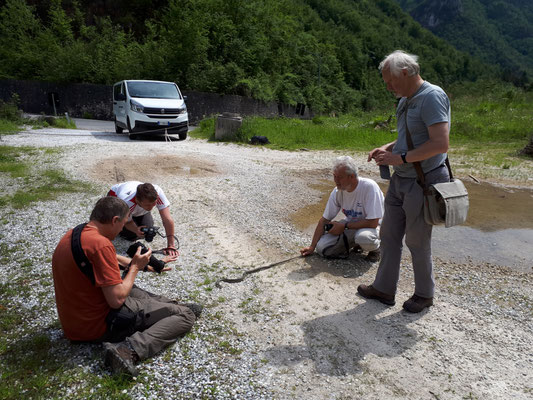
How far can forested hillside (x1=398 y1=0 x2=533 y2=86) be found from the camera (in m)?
116

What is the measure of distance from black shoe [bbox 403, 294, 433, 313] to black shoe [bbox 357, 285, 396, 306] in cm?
15

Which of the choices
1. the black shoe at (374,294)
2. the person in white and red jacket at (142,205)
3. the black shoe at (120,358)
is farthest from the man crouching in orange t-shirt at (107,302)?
the black shoe at (374,294)

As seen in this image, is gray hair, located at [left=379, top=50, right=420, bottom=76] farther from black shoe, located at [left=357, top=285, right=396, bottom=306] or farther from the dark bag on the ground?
the dark bag on the ground

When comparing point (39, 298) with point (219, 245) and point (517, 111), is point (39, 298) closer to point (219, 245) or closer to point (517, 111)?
point (219, 245)

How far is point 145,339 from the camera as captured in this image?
3119mm

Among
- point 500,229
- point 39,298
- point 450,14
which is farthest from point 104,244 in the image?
point 450,14

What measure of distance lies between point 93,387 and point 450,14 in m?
147

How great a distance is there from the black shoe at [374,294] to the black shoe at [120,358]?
231cm

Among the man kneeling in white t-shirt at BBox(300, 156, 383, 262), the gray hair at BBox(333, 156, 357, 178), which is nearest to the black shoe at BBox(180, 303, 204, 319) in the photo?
the man kneeling in white t-shirt at BBox(300, 156, 383, 262)

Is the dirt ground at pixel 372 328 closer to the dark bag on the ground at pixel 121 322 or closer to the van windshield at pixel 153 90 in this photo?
the dark bag on the ground at pixel 121 322

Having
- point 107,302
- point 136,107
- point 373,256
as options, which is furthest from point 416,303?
point 136,107

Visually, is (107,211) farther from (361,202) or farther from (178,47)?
(178,47)

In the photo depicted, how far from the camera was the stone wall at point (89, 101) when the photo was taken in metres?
22.3

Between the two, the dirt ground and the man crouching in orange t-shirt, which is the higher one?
the man crouching in orange t-shirt
